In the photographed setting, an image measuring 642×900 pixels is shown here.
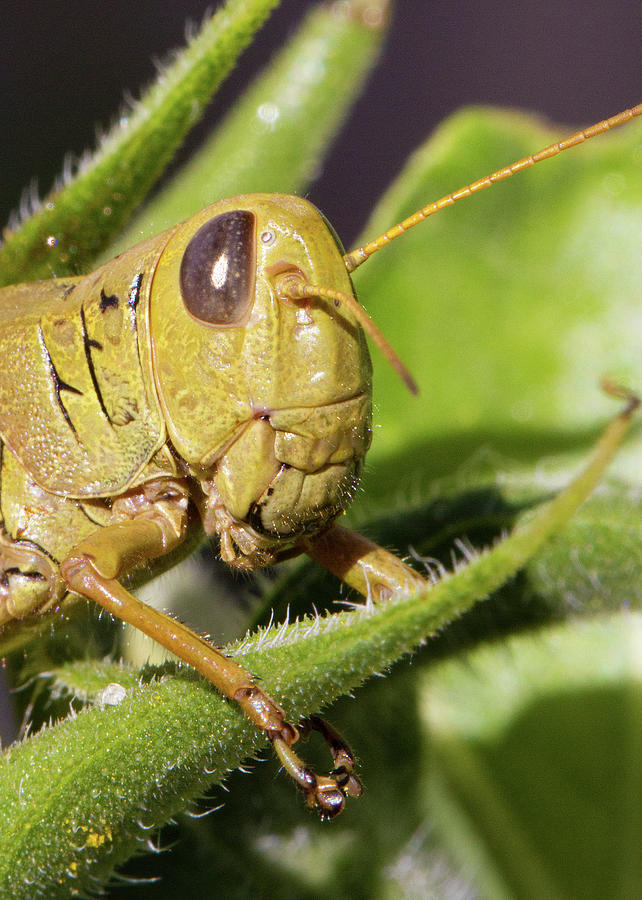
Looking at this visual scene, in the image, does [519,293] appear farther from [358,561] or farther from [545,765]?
[545,765]

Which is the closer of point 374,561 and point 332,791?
point 332,791

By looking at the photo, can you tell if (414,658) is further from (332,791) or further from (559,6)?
(559,6)

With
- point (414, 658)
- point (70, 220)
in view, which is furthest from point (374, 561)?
point (70, 220)

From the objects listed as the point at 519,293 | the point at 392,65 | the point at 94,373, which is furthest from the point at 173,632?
the point at 392,65

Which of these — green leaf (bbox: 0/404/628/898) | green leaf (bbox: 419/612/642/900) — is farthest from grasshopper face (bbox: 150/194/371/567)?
green leaf (bbox: 419/612/642/900)

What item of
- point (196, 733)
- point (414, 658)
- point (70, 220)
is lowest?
point (414, 658)

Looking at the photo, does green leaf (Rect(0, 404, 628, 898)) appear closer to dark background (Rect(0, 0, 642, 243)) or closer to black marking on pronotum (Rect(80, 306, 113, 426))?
black marking on pronotum (Rect(80, 306, 113, 426))
